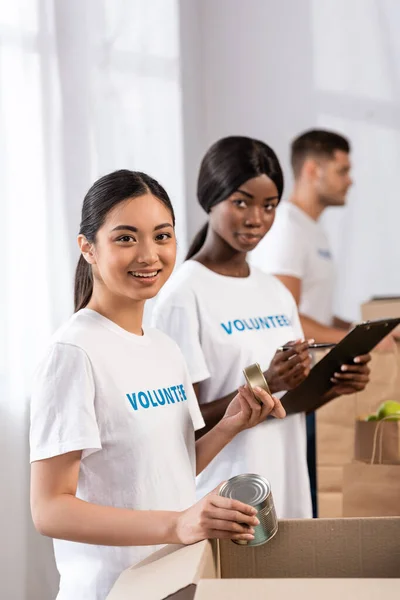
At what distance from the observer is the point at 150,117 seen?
335cm

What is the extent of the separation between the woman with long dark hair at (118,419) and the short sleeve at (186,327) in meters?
0.31

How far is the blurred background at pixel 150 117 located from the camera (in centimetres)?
232

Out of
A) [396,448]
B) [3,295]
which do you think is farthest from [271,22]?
[396,448]

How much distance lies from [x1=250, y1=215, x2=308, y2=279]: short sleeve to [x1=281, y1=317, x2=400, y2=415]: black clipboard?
1104 millimetres

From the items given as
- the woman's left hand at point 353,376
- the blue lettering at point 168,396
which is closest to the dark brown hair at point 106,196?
the blue lettering at point 168,396

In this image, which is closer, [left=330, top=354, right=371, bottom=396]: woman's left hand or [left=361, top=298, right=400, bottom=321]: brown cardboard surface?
[left=330, top=354, right=371, bottom=396]: woman's left hand

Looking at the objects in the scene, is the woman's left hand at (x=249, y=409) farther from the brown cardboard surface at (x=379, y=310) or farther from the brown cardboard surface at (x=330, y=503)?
the brown cardboard surface at (x=379, y=310)

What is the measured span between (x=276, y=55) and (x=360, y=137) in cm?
60

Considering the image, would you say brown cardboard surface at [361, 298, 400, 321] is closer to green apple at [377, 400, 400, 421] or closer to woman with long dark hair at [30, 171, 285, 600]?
green apple at [377, 400, 400, 421]

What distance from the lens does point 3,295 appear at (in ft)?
7.47

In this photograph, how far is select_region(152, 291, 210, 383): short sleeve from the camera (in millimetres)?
1770

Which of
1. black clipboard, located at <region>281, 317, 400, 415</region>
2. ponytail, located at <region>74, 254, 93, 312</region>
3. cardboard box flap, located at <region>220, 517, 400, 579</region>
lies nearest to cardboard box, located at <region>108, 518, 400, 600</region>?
cardboard box flap, located at <region>220, 517, 400, 579</region>

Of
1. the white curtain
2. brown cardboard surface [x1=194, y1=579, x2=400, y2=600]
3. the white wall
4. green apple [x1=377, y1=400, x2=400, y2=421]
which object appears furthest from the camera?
the white wall

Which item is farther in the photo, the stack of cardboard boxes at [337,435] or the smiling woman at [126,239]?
the stack of cardboard boxes at [337,435]
